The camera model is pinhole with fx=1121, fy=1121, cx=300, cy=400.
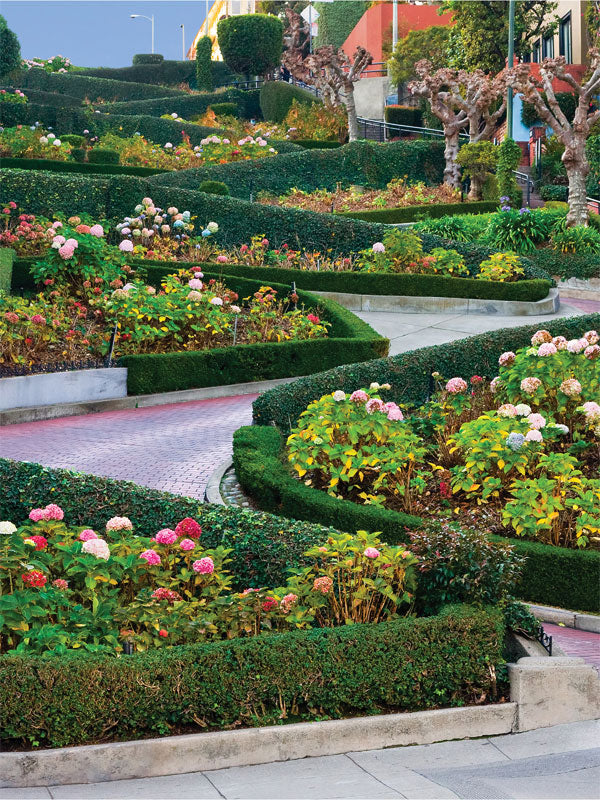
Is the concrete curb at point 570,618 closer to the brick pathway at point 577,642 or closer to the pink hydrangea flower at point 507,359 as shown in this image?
the brick pathway at point 577,642

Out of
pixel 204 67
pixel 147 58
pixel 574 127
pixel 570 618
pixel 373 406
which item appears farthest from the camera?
pixel 147 58

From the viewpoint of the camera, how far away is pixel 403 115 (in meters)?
46.3

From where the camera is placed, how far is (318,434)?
32.7 ft

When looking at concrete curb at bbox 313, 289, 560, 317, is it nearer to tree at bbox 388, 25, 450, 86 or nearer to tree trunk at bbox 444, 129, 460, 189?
tree trunk at bbox 444, 129, 460, 189

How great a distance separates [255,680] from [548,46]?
43.4 meters

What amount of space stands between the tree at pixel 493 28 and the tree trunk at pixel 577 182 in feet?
65.2

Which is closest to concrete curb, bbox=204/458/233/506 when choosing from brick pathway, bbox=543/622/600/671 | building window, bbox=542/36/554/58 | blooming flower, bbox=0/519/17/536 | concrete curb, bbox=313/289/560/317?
blooming flower, bbox=0/519/17/536

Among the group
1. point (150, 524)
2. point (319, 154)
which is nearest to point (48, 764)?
point (150, 524)

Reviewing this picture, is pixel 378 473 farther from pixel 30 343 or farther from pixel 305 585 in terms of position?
pixel 30 343

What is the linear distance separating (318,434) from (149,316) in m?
6.06

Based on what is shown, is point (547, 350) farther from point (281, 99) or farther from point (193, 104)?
point (193, 104)

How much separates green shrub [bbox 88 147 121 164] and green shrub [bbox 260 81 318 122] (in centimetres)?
1525

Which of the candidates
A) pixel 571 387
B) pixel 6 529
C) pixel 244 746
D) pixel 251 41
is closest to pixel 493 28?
pixel 251 41

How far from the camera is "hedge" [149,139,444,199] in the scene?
30578 mm
